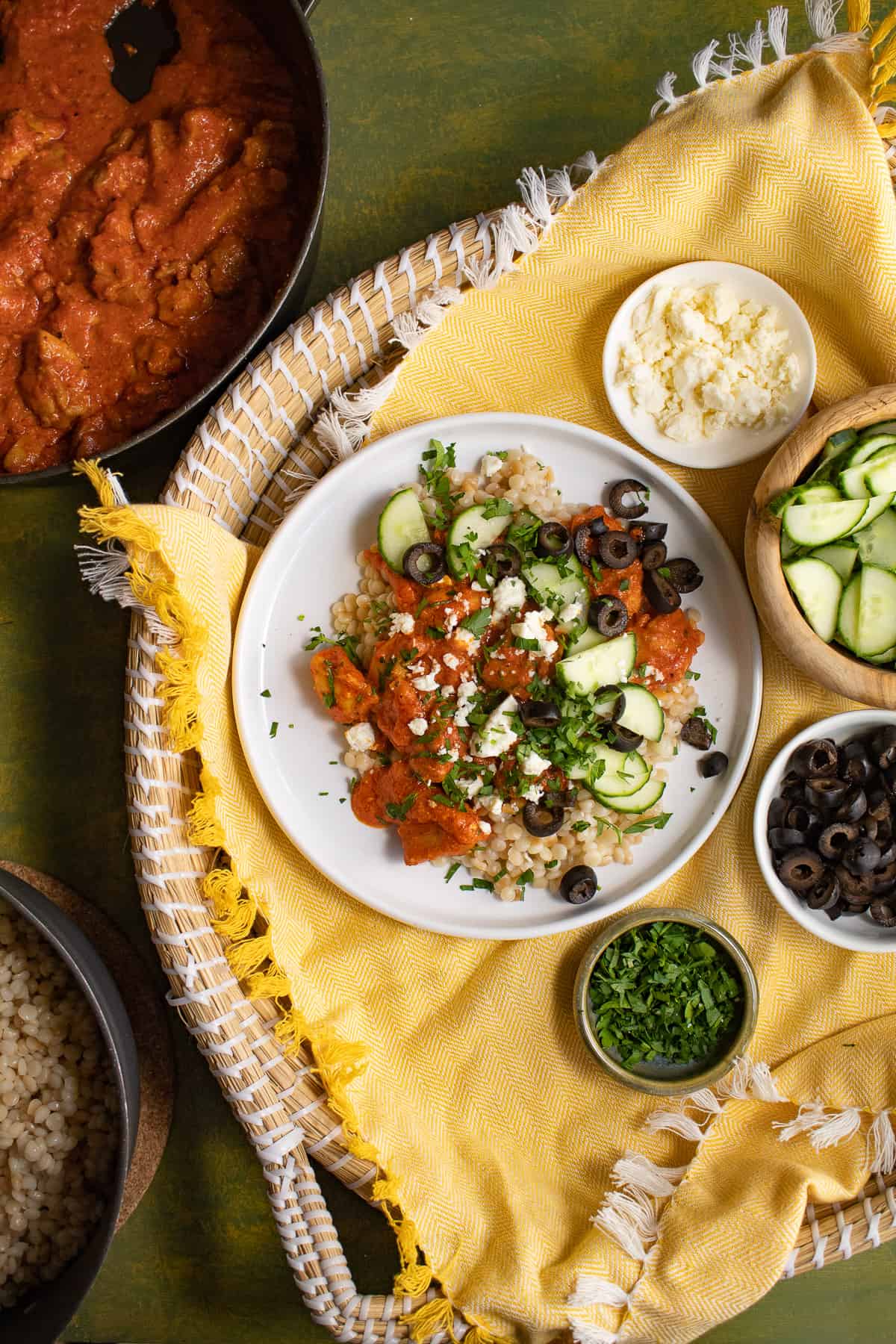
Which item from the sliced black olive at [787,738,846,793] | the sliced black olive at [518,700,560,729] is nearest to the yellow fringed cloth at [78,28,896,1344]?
the sliced black olive at [787,738,846,793]

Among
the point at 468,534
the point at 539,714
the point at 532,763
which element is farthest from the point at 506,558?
the point at 532,763

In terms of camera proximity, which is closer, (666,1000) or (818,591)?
(818,591)

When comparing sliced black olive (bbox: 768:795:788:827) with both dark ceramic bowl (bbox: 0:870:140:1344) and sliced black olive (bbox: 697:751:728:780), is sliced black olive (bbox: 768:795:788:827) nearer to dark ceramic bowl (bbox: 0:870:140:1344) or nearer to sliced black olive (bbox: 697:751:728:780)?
sliced black olive (bbox: 697:751:728:780)

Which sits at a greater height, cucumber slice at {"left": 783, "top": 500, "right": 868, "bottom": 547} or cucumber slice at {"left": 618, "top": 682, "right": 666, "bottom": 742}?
cucumber slice at {"left": 783, "top": 500, "right": 868, "bottom": 547}

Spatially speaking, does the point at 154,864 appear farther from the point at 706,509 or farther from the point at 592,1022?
the point at 706,509

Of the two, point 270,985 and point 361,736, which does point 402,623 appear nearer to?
point 361,736

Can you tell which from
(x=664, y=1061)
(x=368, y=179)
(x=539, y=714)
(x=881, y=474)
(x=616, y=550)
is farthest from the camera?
(x=368, y=179)

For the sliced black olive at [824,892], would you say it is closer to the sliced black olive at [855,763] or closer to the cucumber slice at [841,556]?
the sliced black olive at [855,763]

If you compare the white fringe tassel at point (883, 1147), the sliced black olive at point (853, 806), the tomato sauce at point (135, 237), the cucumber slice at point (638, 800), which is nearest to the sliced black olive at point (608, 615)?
the cucumber slice at point (638, 800)
